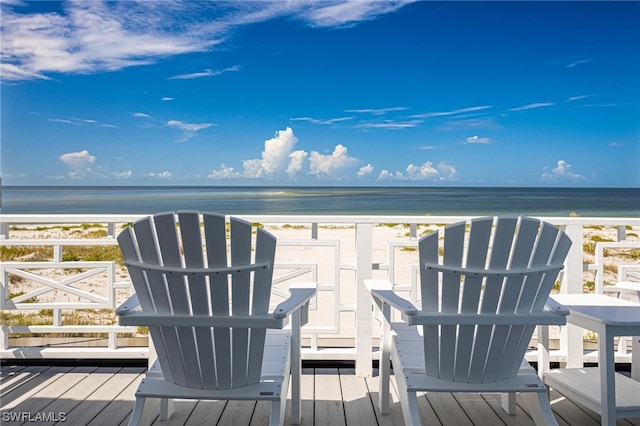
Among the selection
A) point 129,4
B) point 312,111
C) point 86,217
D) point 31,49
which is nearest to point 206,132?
point 312,111

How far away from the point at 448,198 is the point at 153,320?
87.9 feet

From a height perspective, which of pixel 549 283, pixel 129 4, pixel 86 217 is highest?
pixel 129 4

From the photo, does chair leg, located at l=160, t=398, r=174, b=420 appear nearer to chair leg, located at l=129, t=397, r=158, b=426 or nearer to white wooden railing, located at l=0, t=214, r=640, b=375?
chair leg, located at l=129, t=397, r=158, b=426

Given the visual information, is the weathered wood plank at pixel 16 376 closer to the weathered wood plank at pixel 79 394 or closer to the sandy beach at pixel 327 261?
the weathered wood plank at pixel 79 394

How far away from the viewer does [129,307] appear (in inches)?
77.4

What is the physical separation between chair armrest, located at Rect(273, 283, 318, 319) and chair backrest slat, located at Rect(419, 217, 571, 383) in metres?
0.48

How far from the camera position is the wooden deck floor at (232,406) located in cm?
251

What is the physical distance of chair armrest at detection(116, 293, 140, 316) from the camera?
1.90m

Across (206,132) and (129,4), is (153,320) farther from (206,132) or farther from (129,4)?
(129,4)

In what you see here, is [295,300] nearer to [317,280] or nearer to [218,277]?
[218,277]

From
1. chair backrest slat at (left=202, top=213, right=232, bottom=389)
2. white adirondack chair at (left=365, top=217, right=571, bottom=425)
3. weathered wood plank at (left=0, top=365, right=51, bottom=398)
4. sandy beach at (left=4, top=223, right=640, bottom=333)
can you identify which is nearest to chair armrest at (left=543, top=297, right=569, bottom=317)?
white adirondack chair at (left=365, top=217, right=571, bottom=425)

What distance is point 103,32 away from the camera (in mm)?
26891

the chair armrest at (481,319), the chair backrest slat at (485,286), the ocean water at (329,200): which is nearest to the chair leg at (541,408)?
the chair backrest slat at (485,286)

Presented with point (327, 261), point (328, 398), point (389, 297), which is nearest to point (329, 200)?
point (327, 261)
